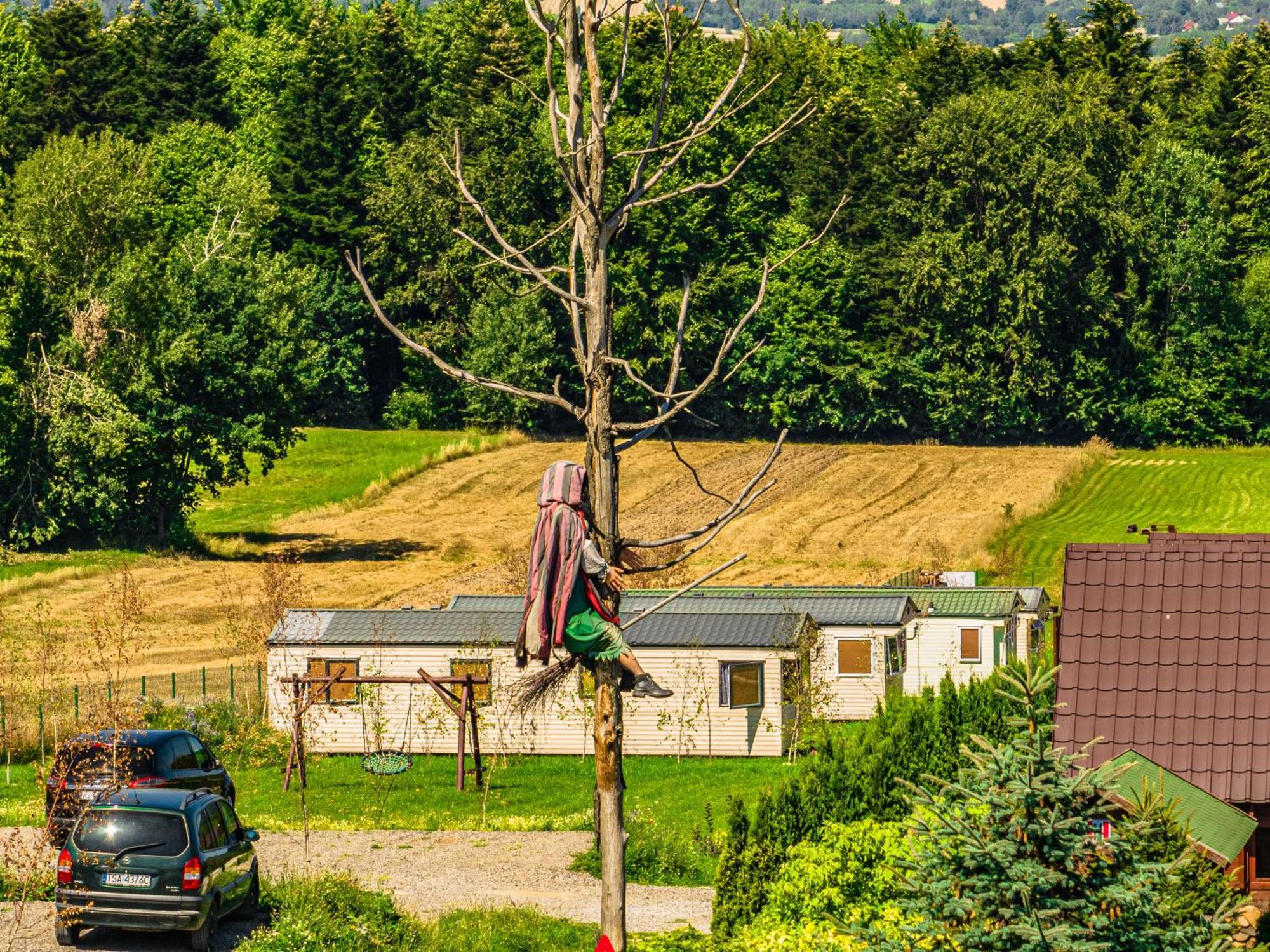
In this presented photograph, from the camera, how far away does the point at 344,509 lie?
78.0 m

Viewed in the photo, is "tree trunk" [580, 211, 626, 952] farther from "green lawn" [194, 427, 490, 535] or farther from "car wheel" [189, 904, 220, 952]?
"green lawn" [194, 427, 490, 535]

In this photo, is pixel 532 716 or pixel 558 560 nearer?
pixel 558 560

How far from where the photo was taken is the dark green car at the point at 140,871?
20359 millimetres

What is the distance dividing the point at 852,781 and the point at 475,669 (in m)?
17.7

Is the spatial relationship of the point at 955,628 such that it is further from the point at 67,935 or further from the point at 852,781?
the point at 67,935

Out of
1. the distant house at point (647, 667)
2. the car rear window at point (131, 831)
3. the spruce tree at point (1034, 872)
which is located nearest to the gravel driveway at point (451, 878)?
the car rear window at point (131, 831)

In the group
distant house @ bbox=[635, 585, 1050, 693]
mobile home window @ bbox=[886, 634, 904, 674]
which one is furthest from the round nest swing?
mobile home window @ bbox=[886, 634, 904, 674]

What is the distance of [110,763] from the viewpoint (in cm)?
2198

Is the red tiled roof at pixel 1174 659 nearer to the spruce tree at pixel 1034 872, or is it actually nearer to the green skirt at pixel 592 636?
the spruce tree at pixel 1034 872

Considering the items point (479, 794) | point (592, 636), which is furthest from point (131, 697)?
point (592, 636)

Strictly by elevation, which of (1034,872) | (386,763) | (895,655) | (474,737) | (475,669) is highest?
(1034,872)

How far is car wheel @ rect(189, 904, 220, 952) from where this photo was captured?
67.8 ft

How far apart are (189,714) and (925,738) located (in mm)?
18306

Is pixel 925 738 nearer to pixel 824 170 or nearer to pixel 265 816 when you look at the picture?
pixel 265 816
